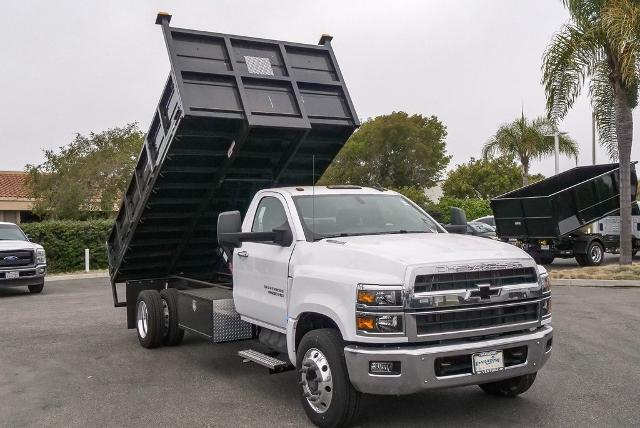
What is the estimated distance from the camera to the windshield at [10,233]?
17812 millimetres

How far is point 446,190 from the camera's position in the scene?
183ft

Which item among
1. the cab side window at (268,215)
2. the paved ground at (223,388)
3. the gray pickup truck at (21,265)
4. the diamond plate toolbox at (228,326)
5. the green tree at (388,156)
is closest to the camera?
the paved ground at (223,388)

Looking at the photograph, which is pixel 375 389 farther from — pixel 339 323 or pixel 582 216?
pixel 582 216

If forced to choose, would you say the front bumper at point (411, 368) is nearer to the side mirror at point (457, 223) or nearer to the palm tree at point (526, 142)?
the side mirror at point (457, 223)

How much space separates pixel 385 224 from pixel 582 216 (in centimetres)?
1411

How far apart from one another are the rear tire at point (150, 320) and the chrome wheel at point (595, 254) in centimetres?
1490

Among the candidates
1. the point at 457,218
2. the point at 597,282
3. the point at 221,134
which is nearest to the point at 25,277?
the point at 221,134

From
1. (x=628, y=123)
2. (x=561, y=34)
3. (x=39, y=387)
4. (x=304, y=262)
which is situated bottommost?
(x=39, y=387)

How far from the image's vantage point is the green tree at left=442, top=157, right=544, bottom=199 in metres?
53.5

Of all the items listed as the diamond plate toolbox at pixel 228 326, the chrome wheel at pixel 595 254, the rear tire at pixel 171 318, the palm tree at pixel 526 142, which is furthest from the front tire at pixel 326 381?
the palm tree at pixel 526 142

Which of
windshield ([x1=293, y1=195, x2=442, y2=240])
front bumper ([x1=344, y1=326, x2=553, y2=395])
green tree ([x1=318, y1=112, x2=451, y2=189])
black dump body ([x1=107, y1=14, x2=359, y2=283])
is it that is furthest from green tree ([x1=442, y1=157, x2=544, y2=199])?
front bumper ([x1=344, y1=326, x2=553, y2=395])

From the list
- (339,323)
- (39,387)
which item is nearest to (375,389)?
(339,323)

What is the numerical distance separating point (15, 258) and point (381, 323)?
1386 cm

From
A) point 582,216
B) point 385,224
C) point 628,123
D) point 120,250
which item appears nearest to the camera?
point 385,224
